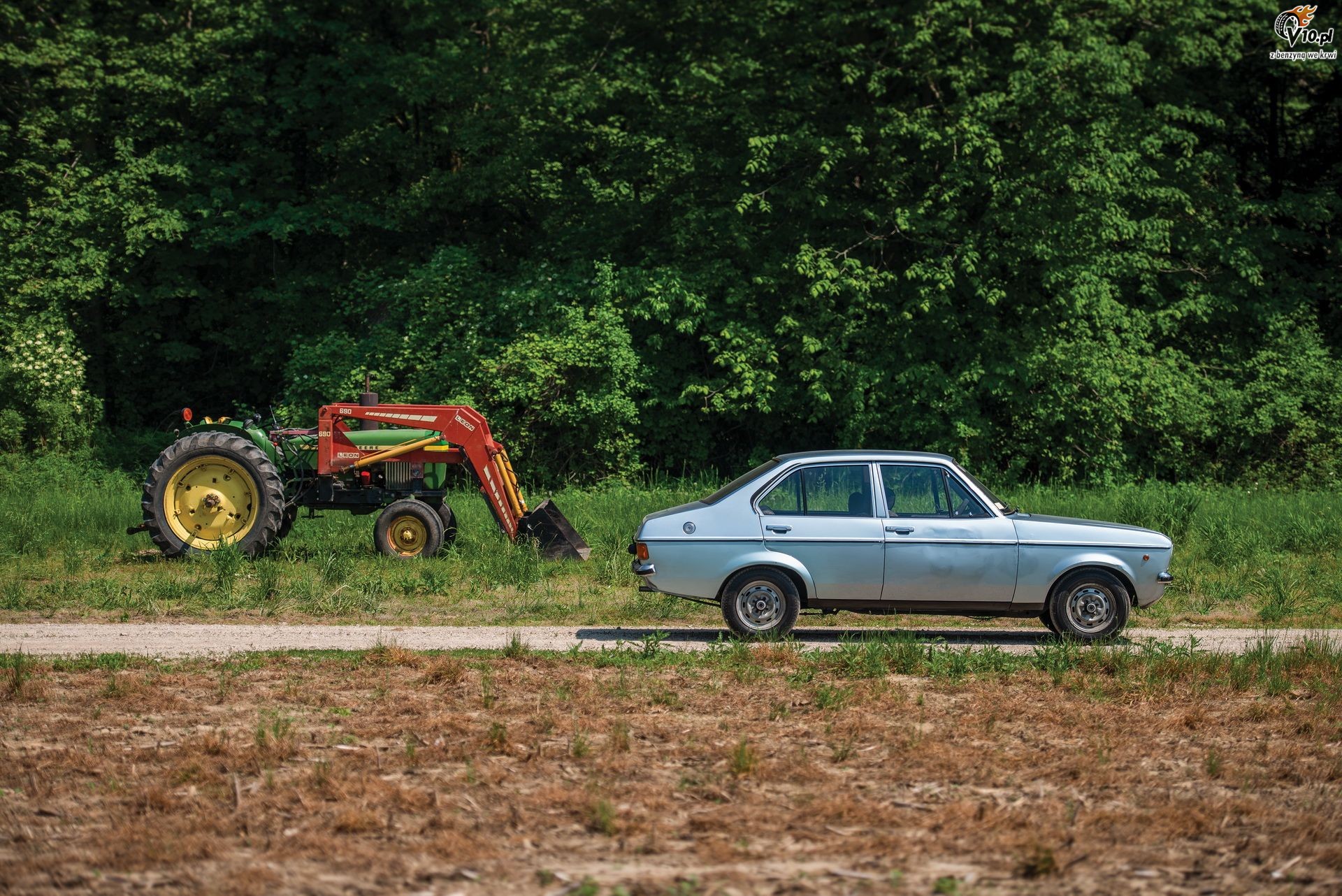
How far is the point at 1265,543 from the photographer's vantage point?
17.4m

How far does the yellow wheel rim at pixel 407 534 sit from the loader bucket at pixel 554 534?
1.33 m

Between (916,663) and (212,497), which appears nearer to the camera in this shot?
(916,663)

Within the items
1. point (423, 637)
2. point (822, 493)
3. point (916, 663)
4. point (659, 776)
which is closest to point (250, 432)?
point (423, 637)

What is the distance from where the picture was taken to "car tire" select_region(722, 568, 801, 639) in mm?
11641

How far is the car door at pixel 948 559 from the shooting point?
1154 centimetres

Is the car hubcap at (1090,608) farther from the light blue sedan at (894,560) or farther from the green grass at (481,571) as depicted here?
the green grass at (481,571)

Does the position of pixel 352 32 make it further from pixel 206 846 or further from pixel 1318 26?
pixel 206 846

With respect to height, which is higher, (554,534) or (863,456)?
(863,456)

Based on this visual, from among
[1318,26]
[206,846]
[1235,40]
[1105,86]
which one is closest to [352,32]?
[1105,86]

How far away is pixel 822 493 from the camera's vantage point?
11828 millimetres

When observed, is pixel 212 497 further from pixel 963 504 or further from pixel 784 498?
pixel 963 504

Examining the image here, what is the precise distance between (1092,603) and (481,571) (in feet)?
22.5

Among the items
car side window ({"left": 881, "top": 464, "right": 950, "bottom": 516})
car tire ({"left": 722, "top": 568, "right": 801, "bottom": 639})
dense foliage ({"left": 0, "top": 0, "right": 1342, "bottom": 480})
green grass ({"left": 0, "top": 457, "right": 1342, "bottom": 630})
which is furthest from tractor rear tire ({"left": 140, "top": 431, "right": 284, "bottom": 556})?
dense foliage ({"left": 0, "top": 0, "right": 1342, "bottom": 480})

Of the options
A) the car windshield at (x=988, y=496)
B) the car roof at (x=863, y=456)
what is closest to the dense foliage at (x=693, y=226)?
the car roof at (x=863, y=456)
